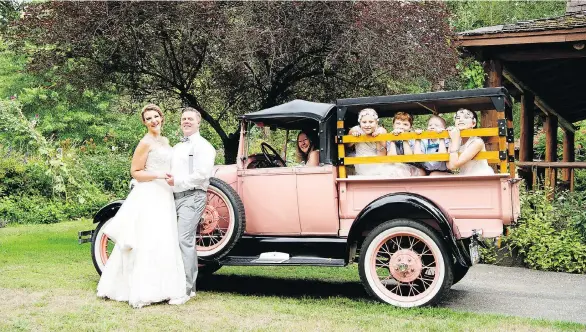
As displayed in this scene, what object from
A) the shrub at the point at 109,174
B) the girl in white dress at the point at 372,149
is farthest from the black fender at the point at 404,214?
the shrub at the point at 109,174

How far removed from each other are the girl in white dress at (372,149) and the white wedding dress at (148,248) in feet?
6.40

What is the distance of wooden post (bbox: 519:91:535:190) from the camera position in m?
12.8

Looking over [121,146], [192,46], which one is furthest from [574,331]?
[121,146]

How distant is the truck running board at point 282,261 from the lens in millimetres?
6301

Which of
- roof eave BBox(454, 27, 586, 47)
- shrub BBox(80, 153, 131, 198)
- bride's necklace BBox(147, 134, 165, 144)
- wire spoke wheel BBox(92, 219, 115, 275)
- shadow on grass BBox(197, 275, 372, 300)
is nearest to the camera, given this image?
bride's necklace BBox(147, 134, 165, 144)

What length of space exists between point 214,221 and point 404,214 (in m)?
1.96

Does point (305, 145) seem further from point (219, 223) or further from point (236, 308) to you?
point (236, 308)

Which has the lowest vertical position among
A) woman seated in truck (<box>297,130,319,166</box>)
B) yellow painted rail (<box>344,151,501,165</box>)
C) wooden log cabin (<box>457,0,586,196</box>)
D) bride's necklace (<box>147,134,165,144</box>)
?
yellow painted rail (<box>344,151,501,165</box>)

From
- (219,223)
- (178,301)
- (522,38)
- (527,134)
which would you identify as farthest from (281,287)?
(527,134)

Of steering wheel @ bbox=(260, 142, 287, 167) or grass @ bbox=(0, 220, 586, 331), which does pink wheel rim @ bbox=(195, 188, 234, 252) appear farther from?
steering wheel @ bbox=(260, 142, 287, 167)

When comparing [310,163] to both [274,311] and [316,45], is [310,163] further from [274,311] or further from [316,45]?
[316,45]

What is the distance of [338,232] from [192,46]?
493 centimetres

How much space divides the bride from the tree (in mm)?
3247

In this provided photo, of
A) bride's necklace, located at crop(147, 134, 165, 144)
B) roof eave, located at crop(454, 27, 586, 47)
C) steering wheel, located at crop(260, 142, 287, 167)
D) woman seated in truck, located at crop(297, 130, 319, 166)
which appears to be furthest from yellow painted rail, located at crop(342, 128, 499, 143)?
roof eave, located at crop(454, 27, 586, 47)
